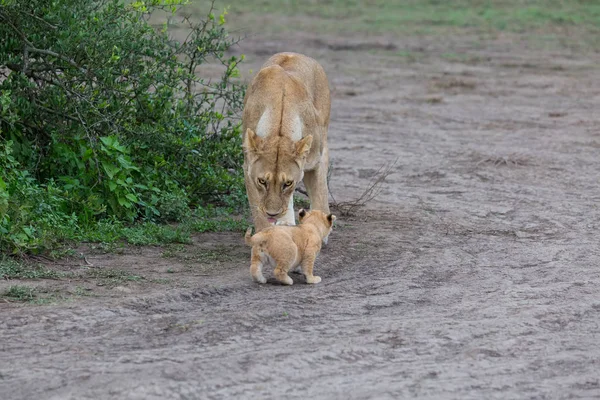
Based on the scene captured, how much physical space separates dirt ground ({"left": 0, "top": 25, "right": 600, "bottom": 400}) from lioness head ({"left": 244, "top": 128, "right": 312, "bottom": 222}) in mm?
565

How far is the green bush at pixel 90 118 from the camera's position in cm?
824

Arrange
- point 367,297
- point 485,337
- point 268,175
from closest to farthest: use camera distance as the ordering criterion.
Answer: point 485,337 < point 367,297 < point 268,175

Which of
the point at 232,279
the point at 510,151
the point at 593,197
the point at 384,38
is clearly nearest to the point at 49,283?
the point at 232,279

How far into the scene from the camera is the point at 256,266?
23.2 ft

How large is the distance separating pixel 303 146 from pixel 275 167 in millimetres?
278

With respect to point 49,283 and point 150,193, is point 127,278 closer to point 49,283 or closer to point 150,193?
point 49,283

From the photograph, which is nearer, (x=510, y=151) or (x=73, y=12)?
(x=73, y=12)

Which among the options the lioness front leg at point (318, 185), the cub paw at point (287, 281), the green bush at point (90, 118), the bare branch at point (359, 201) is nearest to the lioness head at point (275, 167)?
the cub paw at point (287, 281)

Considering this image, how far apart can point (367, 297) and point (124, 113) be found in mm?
2995

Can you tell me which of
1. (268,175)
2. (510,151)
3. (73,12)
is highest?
(73,12)

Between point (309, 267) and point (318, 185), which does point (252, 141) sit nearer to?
point (309, 267)

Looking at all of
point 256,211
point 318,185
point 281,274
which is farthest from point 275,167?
point 318,185

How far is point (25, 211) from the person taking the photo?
7.58m

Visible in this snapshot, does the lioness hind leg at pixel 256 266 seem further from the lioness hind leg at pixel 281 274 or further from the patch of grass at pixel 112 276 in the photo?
the patch of grass at pixel 112 276
